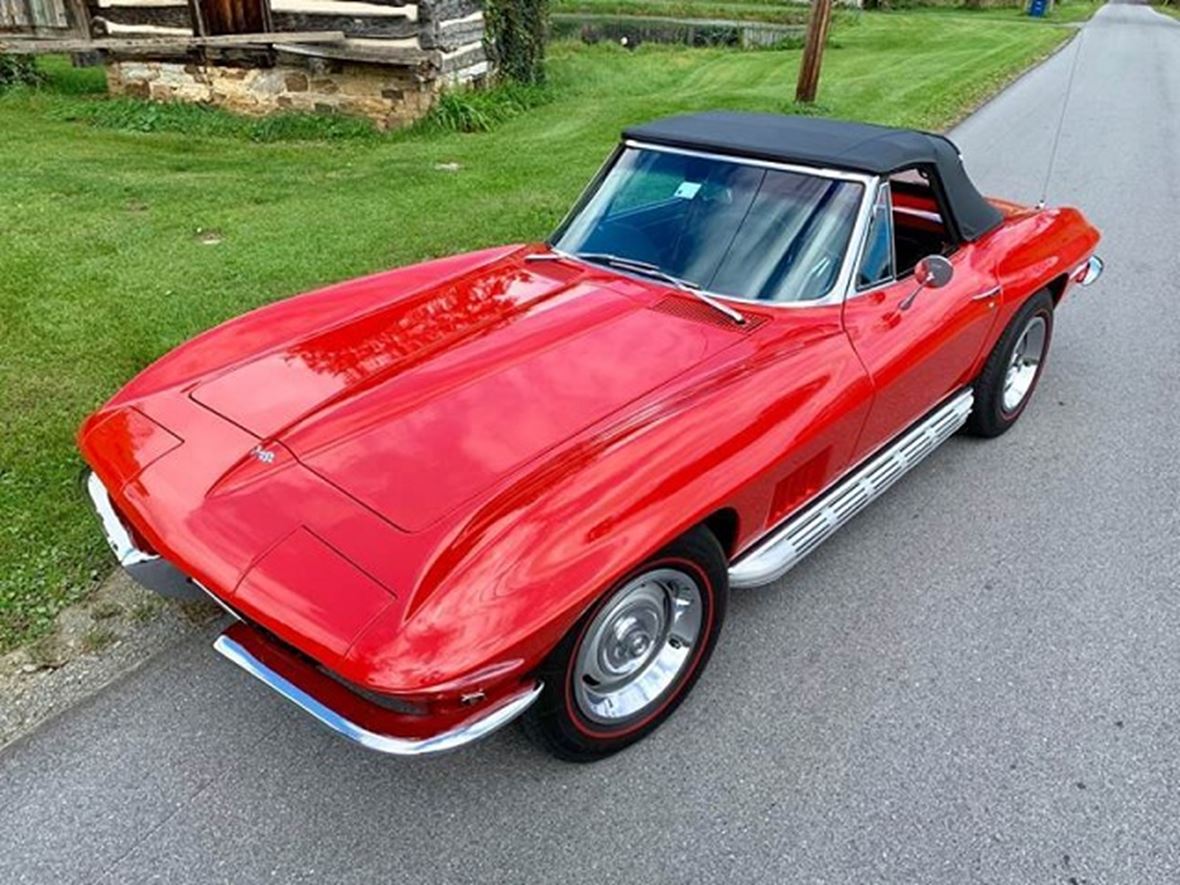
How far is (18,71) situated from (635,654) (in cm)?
1265

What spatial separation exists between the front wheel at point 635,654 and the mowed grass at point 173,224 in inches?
74.7

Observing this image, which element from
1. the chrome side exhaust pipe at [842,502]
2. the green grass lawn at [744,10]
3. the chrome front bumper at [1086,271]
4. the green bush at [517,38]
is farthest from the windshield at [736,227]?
the green grass lawn at [744,10]

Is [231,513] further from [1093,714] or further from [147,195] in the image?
[147,195]

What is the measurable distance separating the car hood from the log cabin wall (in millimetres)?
7689

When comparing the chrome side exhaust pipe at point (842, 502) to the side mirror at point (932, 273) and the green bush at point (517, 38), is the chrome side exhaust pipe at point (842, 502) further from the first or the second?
the green bush at point (517, 38)

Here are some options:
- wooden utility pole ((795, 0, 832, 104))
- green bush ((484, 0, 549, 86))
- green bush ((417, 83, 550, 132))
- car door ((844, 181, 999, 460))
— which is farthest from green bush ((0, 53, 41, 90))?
car door ((844, 181, 999, 460))

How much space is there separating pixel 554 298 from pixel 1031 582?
210cm

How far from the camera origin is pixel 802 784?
2.48m

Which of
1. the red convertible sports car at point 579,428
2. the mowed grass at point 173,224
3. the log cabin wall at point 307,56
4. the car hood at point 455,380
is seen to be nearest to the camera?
the red convertible sports car at point 579,428

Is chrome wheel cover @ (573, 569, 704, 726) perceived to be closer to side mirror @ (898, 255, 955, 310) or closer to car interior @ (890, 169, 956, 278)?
side mirror @ (898, 255, 955, 310)

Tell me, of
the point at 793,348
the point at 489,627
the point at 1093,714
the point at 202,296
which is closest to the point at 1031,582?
the point at 1093,714

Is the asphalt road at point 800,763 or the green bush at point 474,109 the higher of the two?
the green bush at point 474,109

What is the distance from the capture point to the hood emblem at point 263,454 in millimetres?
2462

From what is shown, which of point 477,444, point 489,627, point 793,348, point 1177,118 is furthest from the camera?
point 1177,118
